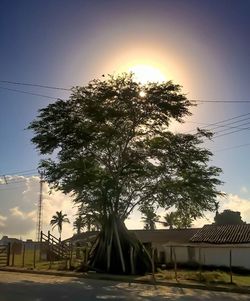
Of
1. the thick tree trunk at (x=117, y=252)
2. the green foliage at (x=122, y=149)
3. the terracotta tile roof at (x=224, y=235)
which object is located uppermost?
the green foliage at (x=122, y=149)

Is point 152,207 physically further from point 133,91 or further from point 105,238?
point 133,91

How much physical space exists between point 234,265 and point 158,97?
60.4 feet

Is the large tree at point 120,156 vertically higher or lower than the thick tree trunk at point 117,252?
higher

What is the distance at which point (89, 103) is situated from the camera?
33969mm

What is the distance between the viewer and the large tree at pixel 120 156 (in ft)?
111

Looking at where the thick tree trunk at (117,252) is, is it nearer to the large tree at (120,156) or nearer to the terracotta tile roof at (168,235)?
the large tree at (120,156)

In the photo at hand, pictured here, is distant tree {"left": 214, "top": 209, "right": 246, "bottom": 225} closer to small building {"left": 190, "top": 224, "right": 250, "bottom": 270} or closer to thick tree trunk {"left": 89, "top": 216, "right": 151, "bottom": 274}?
small building {"left": 190, "top": 224, "right": 250, "bottom": 270}

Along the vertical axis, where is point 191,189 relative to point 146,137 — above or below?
below

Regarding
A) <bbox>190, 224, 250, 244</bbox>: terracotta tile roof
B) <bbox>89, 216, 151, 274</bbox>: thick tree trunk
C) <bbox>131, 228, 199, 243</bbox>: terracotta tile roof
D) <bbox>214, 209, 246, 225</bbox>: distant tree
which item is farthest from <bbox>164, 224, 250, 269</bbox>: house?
<bbox>214, 209, 246, 225</bbox>: distant tree

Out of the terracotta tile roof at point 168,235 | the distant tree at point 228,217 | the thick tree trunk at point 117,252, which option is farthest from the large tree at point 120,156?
the distant tree at point 228,217

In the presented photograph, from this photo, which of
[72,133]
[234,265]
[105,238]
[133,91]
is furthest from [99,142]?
Result: [234,265]

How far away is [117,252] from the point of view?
34.9 m

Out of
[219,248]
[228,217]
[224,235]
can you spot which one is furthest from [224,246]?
[228,217]

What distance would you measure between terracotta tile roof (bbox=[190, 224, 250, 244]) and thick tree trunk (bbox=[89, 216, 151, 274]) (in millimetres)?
13472
